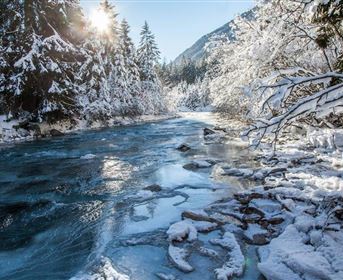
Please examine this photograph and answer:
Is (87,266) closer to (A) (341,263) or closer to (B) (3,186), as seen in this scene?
(A) (341,263)

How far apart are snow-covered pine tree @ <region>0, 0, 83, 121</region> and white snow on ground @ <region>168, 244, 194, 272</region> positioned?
65.1 feet

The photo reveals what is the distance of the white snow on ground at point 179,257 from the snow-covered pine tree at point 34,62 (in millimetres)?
19846

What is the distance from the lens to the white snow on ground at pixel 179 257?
5.20m

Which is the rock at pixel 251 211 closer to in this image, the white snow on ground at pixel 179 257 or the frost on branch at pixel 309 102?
the white snow on ground at pixel 179 257

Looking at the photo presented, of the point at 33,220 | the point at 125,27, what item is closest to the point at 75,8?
the point at 125,27

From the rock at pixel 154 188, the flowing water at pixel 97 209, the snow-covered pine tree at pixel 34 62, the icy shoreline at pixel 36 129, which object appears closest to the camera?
the flowing water at pixel 97 209

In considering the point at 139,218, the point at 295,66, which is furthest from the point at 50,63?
the point at 139,218

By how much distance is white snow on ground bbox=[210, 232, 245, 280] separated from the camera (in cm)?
501

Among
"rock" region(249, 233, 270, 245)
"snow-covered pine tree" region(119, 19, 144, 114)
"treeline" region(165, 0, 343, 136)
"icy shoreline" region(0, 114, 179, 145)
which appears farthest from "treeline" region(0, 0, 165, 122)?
"rock" region(249, 233, 270, 245)

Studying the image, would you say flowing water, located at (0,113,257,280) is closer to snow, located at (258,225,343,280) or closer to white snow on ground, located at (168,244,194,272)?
white snow on ground, located at (168,244,194,272)

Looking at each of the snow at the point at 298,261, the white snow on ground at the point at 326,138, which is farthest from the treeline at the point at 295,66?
the snow at the point at 298,261

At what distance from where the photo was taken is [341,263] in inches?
187

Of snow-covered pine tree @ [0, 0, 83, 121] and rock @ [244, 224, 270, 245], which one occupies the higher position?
snow-covered pine tree @ [0, 0, 83, 121]

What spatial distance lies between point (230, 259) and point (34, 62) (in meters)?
21.5
